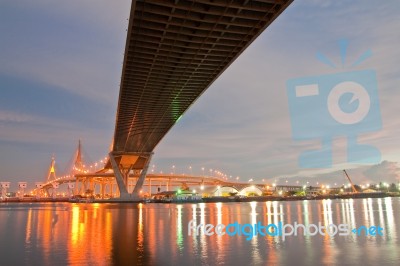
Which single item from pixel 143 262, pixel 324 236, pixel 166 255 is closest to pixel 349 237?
pixel 324 236

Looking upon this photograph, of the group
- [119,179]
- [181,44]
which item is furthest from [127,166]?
[181,44]

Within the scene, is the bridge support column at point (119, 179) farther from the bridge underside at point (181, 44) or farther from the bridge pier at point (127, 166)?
the bridge underside at point (181, 44)

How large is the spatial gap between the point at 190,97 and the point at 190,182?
4422 inches

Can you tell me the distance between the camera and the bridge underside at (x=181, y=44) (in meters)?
27.3

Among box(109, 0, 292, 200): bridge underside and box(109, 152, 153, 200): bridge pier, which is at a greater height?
box(109, 0, 292, 200): bridge underside

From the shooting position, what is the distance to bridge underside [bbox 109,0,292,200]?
27266mm

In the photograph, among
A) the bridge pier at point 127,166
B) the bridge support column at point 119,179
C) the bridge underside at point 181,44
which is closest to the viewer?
→ the bridge underside at point 181,44

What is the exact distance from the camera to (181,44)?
33844 mm

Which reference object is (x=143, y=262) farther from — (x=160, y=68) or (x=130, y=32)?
(x=160, y=68)

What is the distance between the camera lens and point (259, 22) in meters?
29.9

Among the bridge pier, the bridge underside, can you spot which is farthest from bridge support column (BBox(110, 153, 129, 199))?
the bridge underside

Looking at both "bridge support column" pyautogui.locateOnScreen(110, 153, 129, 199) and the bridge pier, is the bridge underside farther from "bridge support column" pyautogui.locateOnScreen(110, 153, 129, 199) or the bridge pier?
"bridge support column" pyautogui.locateOnScreen(110, 153, 129, 199)

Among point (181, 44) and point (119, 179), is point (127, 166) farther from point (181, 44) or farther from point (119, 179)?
point (181, 44)

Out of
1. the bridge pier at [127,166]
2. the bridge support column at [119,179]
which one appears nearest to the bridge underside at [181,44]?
the bridge pier at [127,166]
